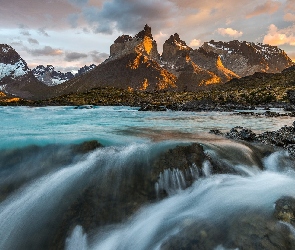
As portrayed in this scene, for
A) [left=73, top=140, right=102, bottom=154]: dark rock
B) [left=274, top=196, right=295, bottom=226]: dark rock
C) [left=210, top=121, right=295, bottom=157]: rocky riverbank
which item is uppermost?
[left=73, top=140, right=102, bottom=154]: dark rock

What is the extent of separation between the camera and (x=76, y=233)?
864cm

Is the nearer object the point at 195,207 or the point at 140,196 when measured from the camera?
the point at 195,207

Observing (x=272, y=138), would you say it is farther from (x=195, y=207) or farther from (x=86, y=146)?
(x=86, y=146)

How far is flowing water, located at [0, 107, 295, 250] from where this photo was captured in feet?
26.2

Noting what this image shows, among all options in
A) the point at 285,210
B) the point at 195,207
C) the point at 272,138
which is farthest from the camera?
the point at 272,138

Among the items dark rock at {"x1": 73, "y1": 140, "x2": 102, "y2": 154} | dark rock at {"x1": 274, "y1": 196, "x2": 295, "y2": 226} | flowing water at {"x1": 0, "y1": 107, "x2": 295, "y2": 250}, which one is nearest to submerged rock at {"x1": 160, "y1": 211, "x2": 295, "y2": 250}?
flowing water at {"x1": 0, "y1": 107, "x2": 295, "y2": 250}

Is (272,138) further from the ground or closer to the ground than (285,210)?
further from the ground

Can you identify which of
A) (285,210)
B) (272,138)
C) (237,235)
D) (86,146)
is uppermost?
(86,146)

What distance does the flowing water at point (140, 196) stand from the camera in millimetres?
7985

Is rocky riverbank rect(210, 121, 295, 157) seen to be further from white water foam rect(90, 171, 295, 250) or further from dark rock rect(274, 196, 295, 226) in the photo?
dark rock rect(274, 196, 295, 226)

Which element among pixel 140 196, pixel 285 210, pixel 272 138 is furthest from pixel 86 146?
pixel 272 138

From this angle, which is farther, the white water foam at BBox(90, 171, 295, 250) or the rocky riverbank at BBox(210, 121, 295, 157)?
the rocky riverbank at BBox(210, 121, 295, 157)

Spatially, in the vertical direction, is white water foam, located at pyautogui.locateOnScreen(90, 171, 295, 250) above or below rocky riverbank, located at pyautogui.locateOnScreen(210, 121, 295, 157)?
below

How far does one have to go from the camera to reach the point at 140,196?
10.2 m
